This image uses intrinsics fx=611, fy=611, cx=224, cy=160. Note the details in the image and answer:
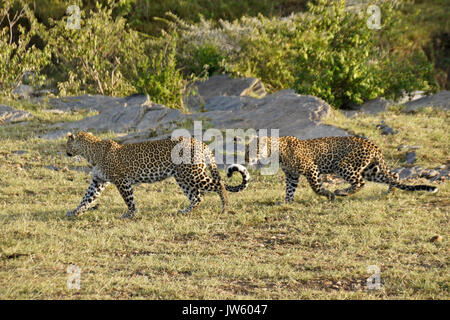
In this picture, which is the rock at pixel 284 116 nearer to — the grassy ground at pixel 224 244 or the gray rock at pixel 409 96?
the grassy ground at pixel 224 244

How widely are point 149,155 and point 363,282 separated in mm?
3537

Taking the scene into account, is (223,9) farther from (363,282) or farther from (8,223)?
(363,282)

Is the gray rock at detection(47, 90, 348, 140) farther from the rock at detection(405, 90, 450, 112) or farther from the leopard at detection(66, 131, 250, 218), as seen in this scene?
the leopard at detection(66, 131, 250, 218)

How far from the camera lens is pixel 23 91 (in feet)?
59.9

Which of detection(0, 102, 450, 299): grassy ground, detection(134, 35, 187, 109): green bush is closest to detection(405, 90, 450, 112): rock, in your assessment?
detection(0, 102, 450, 299): grassy ground

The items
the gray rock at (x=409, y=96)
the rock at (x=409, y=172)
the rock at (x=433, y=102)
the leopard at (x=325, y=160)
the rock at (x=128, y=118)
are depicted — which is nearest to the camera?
the leopard at (x=325, y=160)

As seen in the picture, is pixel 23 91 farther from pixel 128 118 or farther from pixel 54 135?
pixel 54 135

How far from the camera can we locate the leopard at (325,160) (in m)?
8.50

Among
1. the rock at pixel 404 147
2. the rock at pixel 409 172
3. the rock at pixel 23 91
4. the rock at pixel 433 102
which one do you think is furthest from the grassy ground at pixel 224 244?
the rock at pixel 23 91

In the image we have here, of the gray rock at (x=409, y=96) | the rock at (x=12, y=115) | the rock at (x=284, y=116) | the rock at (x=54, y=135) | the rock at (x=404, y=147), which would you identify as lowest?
the gray rock at (x=409, y=96)

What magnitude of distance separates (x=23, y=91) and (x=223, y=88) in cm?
603

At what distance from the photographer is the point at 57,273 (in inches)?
223

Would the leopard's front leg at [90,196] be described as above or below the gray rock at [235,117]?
above

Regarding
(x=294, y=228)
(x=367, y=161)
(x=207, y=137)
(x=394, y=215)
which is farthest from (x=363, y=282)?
(x=207, y=137)
